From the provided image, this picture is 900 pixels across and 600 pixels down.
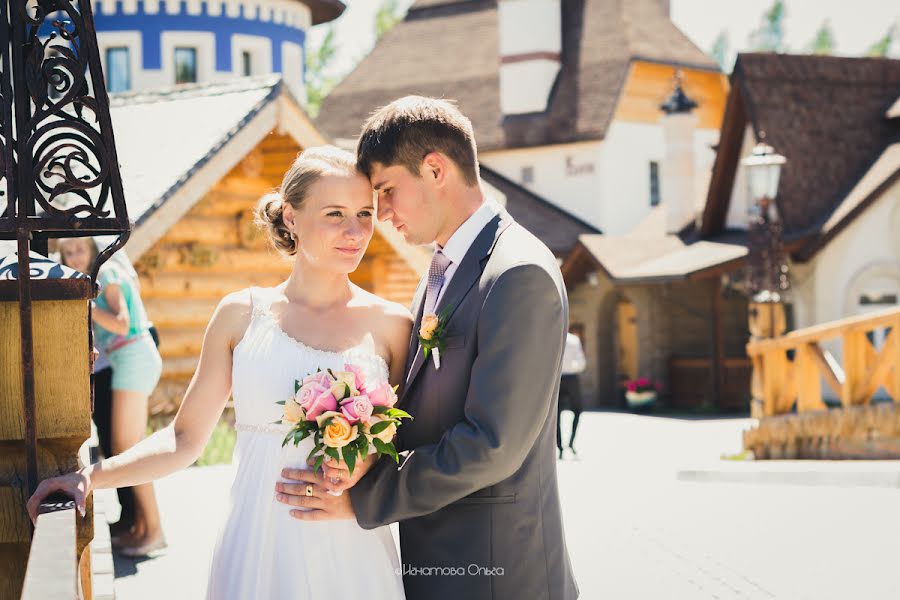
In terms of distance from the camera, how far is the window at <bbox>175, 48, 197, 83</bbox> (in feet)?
103

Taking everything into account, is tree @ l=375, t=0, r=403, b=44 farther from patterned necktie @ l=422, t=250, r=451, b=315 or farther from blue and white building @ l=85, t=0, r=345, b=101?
patterned necktie @ l=422, t=250, r=451, b=315

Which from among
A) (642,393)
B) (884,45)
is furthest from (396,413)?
(884,45)

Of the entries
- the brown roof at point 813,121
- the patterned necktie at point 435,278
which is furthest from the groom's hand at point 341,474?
the brown roof at point 813,121

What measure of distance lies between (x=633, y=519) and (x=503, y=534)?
21.3 ft

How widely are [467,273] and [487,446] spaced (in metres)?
0.54

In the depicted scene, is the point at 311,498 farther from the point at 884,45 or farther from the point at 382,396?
the point at 884,45

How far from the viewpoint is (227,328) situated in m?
3.99

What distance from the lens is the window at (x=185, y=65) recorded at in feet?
103

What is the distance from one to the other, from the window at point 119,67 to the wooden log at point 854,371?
22.2 meters

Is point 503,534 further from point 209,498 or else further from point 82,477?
point 209,498

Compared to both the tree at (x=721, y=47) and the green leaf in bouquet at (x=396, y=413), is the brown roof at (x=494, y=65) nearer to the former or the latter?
the green leaf in bouquet at (x=396, y=413)

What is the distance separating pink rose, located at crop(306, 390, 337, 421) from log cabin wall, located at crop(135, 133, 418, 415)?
895 centimetres

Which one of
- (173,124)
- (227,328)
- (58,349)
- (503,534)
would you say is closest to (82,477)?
(58,349)

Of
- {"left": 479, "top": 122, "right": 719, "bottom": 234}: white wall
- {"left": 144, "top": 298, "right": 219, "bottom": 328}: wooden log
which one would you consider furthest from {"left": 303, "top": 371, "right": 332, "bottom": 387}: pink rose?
{"left": 479, "top": 122, "right": 719, "bottom": 234}: white wall
